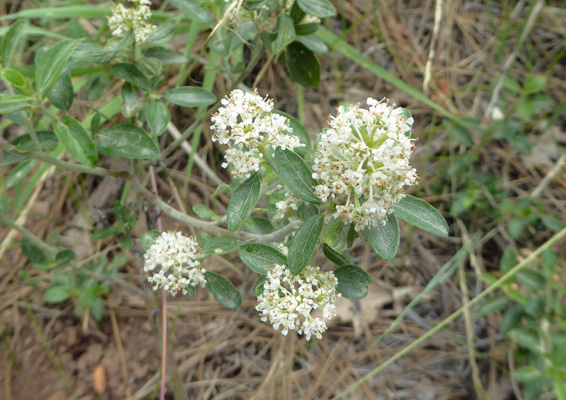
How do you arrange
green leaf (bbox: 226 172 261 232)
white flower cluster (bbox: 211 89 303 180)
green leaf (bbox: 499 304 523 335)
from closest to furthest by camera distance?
white flower cluster (bbox: 211 89 303 180) → green leaf (bbox: 226 172 261 232) → green leaf (bbox: 499 304 523 335)

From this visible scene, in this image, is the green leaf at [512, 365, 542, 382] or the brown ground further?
the brown ground

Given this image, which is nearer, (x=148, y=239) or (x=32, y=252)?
(x=148, y=239)

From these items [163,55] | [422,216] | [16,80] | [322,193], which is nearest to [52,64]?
[16,80]

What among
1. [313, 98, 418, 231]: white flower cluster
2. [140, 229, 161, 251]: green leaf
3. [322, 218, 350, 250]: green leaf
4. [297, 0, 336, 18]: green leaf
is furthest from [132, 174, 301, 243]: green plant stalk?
[297, 0, 336, 18]: green leaf

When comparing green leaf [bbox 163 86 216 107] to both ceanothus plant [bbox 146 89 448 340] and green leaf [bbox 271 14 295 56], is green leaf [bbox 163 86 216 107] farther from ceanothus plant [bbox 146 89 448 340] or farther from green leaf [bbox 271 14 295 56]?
ceanothus plant [bbox 146 89 448 340]

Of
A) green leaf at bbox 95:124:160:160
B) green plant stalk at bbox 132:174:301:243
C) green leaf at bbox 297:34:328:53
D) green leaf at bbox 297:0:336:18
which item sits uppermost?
green leaf at bbox 297:0:336:18

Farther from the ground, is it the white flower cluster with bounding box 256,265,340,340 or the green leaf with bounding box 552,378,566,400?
the white flower cluster with bounding box 256,265,340,340

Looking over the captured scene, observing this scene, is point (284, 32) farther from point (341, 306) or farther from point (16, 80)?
point (341, 306)

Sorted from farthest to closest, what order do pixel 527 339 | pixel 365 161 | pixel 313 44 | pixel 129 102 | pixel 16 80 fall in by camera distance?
1. pixel 527 339
2. pixel 313 44
3. pixel 129 102
4. pixel 16 80
5. pixel 365 161
